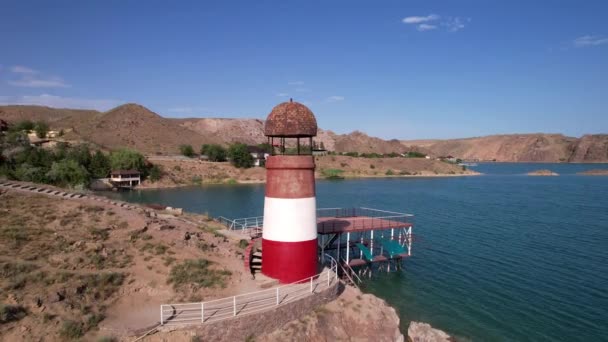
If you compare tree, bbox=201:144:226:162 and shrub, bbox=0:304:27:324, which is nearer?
shrub, bbox=0:304:27:324

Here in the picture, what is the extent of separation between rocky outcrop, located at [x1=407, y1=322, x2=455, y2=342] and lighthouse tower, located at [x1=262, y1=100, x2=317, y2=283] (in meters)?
6.76

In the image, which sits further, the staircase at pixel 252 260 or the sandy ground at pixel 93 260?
the staircase at pixel 252 260

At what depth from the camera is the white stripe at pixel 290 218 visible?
734 inches

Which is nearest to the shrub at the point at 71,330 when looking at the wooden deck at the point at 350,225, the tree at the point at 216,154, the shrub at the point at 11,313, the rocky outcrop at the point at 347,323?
the shrub at the point at 11,313

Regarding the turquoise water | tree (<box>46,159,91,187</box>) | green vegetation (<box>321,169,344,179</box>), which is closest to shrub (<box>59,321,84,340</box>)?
the turquoise water

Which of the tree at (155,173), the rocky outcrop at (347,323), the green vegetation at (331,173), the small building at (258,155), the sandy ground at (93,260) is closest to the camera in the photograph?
the sandy ground at (93,260)

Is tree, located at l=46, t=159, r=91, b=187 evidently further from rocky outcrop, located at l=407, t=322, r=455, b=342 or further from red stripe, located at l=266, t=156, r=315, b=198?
rocky outcrop, located at l=407, t=322, r=455, b=342

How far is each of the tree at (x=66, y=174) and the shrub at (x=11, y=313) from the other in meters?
58.1

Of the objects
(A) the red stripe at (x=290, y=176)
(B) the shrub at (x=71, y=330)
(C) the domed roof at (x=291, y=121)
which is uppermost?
(C) the domed roof at (x=291, y=121)

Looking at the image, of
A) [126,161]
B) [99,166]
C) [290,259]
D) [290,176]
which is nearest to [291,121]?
[290,176]

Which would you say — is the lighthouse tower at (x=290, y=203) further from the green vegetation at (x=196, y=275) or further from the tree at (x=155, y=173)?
the tree at (x=155, y=173)

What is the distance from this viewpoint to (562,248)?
4009 centimetres

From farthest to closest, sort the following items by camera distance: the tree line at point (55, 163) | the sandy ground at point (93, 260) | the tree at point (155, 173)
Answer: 1. the tree at point (155, 173)
2. the tree line at point (55, 163)
3. the sandy ground at point (93, 260)

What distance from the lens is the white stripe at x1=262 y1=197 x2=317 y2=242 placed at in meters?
18.6
